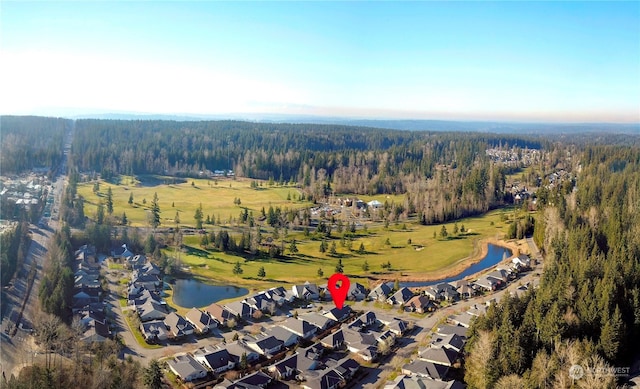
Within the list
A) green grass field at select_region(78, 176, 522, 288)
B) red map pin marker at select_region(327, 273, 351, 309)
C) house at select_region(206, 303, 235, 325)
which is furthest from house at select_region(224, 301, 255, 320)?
red map pin marker at select_region(327, 273, 351, 309)

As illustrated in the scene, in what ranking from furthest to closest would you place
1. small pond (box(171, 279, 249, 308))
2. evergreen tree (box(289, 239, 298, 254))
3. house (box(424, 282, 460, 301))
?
evergreen tree (box(289, 239, 298, 254)) → house (box(424, 282, 460, 301)) → small pond (box(171, 279, 249, 308))

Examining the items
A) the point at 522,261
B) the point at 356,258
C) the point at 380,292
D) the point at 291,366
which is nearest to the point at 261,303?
the point at 291,366

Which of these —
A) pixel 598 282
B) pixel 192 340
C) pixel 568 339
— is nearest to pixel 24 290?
pixel 192 340

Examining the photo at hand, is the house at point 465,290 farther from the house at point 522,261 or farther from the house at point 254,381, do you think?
the house at point 254,381

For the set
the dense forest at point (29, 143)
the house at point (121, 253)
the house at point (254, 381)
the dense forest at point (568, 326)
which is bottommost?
the house at point (254, 381)

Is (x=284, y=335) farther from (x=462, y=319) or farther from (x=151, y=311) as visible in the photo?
(x=462, y=319)

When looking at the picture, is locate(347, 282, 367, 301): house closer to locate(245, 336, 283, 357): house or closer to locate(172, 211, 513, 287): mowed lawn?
locate(172, 211, 513, 287): mowed lawn

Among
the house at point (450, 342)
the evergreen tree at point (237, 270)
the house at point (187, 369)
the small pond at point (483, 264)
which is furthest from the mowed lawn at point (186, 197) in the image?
the house at point (450, 342)
